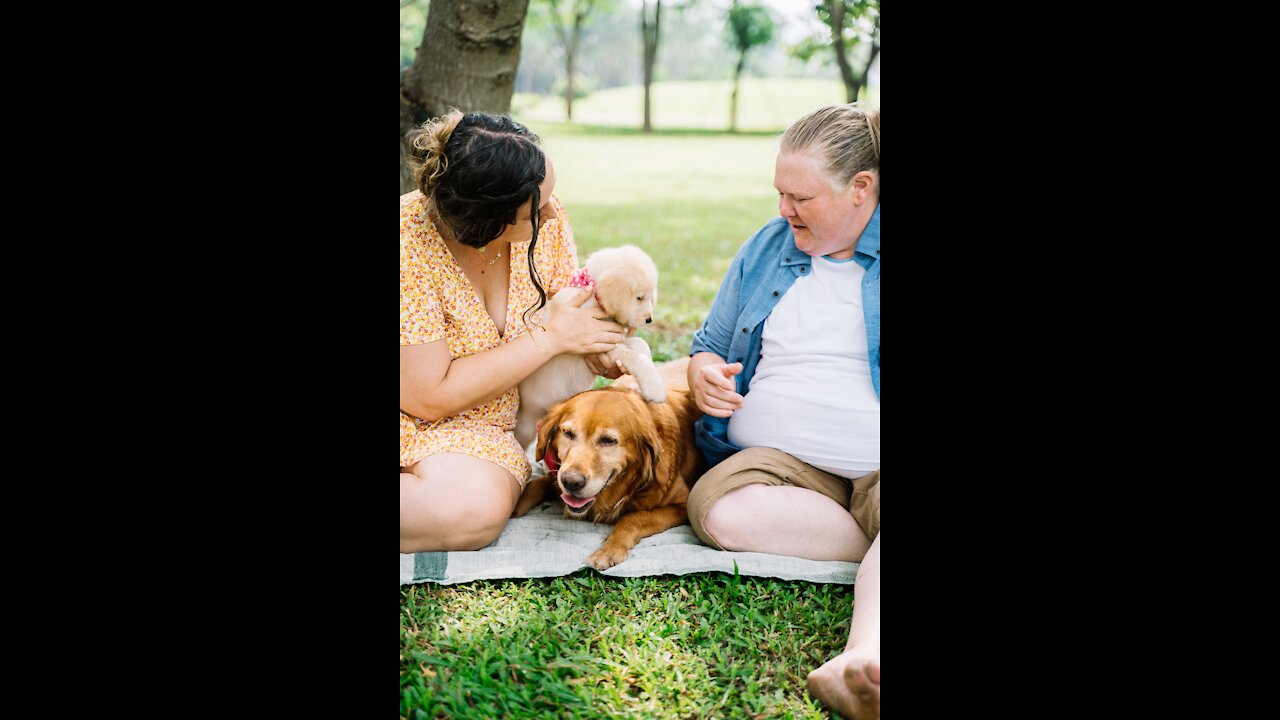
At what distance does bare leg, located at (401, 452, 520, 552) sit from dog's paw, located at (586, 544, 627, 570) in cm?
36

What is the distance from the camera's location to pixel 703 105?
3675cm

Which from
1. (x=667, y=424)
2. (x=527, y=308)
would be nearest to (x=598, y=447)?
(x=667, y=424)

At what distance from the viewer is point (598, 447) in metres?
3.33

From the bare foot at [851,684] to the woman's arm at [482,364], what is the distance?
147 cm

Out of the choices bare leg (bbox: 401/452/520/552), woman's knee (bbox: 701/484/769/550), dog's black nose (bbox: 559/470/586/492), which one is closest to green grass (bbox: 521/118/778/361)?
woman's knee (bbox: 701/484/769/550)

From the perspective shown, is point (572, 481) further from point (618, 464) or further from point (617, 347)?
point (617, 347)

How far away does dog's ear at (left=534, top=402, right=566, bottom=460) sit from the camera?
137 inches

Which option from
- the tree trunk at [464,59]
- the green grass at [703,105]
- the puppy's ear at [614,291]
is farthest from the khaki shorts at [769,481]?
the green grass at [703,105]

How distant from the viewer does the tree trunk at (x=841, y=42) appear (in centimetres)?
400

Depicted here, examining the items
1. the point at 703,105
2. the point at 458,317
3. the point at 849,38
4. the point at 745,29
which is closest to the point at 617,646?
the point at 458,317
